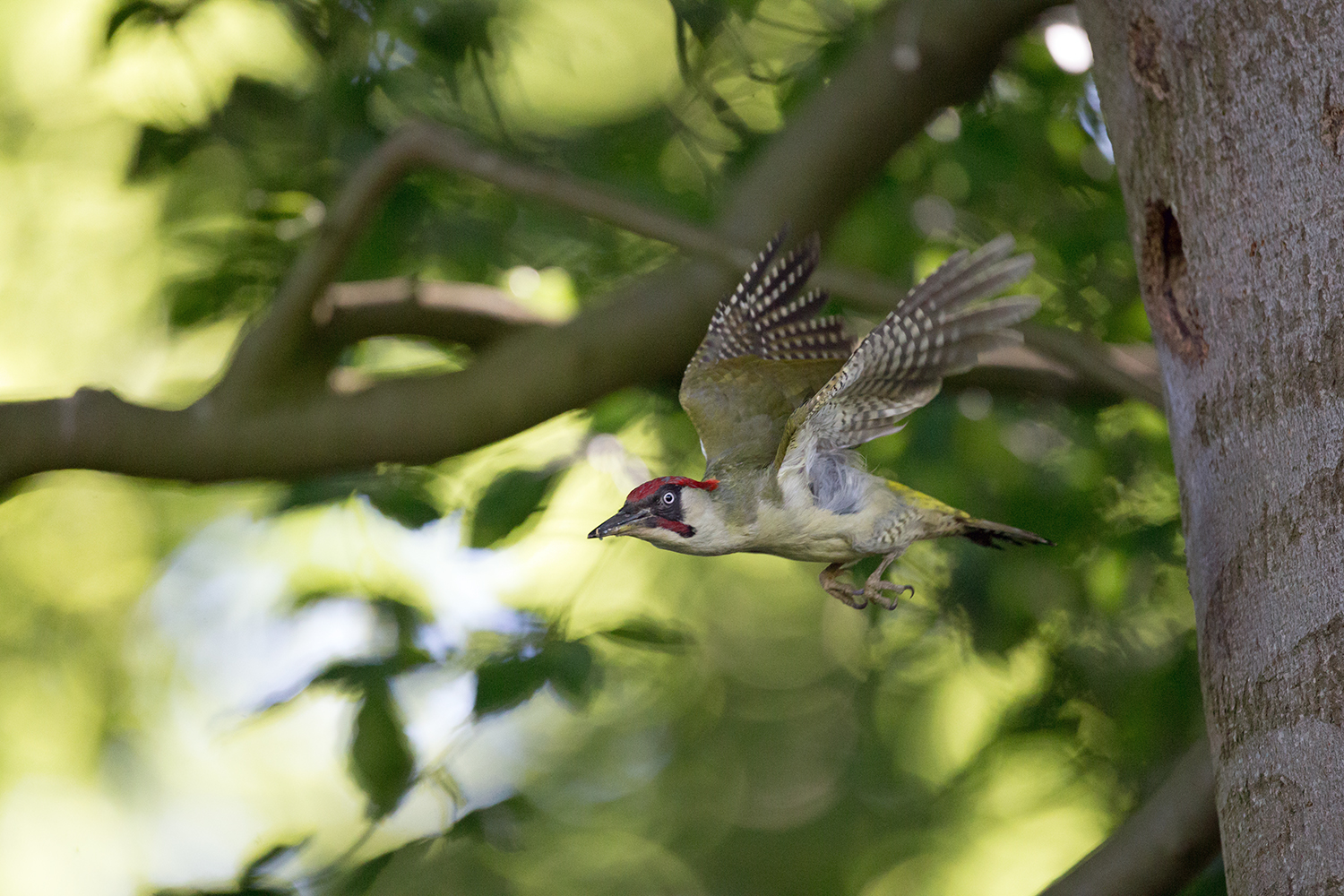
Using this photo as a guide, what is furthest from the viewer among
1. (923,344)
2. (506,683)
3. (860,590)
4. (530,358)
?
(530,358)

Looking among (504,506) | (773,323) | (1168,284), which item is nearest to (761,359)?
(773,323)

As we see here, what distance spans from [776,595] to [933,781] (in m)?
2.29

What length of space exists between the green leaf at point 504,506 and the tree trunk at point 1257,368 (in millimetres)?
1681

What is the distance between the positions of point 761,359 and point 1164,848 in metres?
1.88

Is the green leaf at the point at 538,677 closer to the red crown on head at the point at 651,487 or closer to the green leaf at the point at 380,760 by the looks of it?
the green leaf at the point at 380,760

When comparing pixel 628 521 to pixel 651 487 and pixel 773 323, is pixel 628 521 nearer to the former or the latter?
pixel 651 487

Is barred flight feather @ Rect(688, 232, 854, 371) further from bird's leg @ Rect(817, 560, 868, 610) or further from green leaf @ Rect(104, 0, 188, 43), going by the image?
green leaf @ Rect(104, 0, 188, 43)

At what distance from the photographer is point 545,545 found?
5332 mm

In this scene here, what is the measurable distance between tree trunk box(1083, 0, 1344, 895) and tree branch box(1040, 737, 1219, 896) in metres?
0.97

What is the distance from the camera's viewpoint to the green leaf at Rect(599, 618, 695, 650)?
296 cm

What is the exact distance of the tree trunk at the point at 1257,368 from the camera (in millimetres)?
1979

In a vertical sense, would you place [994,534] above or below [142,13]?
below

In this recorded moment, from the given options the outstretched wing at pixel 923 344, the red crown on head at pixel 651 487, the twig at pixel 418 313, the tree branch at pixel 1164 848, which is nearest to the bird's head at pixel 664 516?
the red crown on head at pixel 651 487

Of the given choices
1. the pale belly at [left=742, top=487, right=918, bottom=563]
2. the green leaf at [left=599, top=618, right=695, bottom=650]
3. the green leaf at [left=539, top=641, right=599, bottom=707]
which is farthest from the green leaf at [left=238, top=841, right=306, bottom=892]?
the pale belly at [left=742, top=487, right=918, bottom=563]
